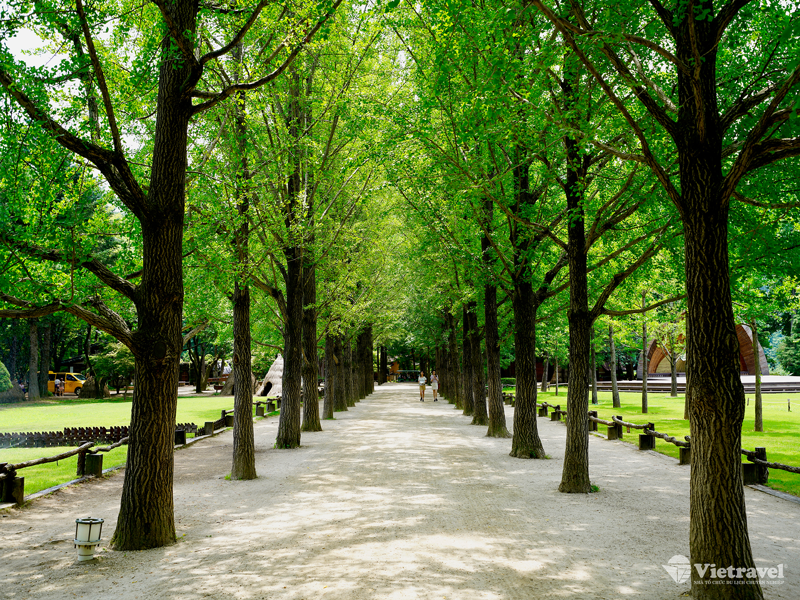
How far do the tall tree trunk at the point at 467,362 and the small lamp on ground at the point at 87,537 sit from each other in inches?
702

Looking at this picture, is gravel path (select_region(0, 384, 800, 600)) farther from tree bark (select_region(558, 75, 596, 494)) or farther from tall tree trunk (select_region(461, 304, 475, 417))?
tall tree trunk (select_region(461, 304, 475, 417))

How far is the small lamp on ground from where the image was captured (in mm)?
6410

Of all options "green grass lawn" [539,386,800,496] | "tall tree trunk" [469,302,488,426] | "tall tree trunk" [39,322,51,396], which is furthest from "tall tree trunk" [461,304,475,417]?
"tall tree trunk" [39,322,51,396]

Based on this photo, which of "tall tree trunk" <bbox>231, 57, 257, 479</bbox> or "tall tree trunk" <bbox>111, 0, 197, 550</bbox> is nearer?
"tall tree trunk" <bbox>111, 0, 197, 550</bbox>

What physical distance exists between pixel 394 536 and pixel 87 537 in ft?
11.8

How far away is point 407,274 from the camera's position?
3184cm

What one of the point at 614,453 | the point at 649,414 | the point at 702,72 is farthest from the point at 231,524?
the point at 649,414

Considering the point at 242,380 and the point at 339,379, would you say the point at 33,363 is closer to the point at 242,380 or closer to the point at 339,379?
the point at 339,379

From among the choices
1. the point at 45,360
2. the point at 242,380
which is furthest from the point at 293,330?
the point at 45,360

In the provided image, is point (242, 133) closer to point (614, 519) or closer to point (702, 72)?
point (702, 72)

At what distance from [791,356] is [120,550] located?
65801 millimetres

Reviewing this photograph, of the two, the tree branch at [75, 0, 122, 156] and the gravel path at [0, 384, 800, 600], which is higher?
the tree branch at [75, 0, 122, 156]

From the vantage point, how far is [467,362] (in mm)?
25266

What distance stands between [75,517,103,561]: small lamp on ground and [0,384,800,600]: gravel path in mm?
176
